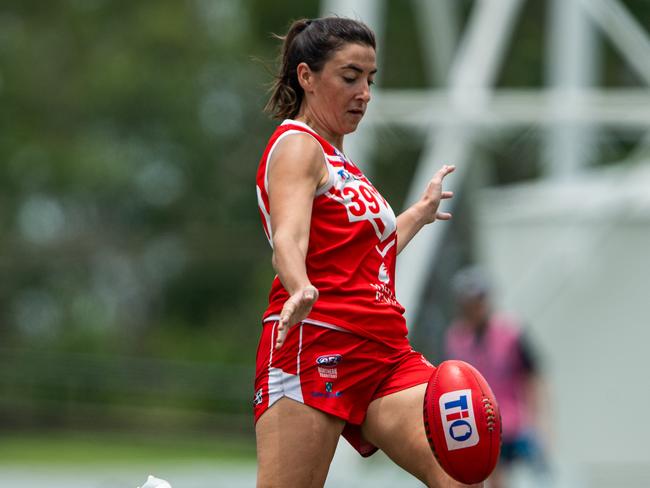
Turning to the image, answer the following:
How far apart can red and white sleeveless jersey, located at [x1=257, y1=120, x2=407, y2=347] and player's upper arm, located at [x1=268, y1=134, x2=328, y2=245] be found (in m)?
0.06

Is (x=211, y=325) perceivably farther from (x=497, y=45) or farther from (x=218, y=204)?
(x=497, y=45)

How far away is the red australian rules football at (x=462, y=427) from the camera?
5551 mm

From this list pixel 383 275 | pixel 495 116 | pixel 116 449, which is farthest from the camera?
pixel 116 449

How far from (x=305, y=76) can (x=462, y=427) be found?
4.59ft

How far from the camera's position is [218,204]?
135 ft

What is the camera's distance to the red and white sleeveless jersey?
18.5 feet

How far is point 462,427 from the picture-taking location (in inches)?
219

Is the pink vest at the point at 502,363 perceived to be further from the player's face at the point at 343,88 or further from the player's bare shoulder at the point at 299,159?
the player's bare shoulder at the point at 299,159

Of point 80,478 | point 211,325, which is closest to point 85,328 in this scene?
point 211,325

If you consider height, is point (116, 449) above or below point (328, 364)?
above

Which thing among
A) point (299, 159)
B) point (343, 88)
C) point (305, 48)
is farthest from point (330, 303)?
point (305, 48)

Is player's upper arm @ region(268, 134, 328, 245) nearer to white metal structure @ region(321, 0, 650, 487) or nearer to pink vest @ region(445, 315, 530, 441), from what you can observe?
pink vest @ region(445, 315, 530, 441)

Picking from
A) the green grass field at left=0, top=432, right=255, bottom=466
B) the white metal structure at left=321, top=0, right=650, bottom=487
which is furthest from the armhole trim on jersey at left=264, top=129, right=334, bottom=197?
the green grass field at left=0, top=432, right=255, bottom=466

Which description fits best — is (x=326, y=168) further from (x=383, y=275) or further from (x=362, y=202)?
(x=383, y=275)
